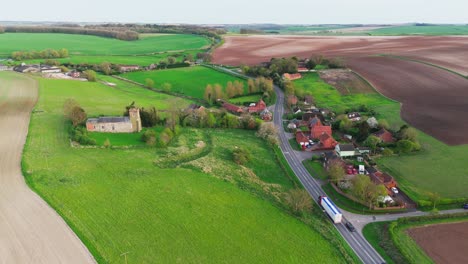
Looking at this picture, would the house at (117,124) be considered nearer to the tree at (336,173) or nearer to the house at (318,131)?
the house at (318,131)

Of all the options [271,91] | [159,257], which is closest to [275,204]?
[159,257]

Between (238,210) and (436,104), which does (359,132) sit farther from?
(238,210)

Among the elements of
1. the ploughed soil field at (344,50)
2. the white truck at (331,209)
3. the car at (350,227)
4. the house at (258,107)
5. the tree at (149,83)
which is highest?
the ploughed soil field at (344,50)

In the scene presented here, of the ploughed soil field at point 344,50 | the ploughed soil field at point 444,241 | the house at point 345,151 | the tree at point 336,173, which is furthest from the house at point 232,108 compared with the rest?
the ploughed soil field at point 344,50

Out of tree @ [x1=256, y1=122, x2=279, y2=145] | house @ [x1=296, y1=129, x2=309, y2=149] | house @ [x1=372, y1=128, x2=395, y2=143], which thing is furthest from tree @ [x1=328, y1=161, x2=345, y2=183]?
house @ [x1=372, y1=128, x2=395, y2=143]

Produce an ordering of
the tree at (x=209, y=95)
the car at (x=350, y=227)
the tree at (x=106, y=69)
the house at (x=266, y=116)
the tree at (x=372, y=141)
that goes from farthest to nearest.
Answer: the tree at (x=106, y=69), the tree at (x=209, y=95), the house at (x=266, y=116), the tree at (x=372, y=141), the car at (x=350, y=227)

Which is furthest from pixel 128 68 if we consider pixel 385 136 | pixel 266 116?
pixel 385 136
